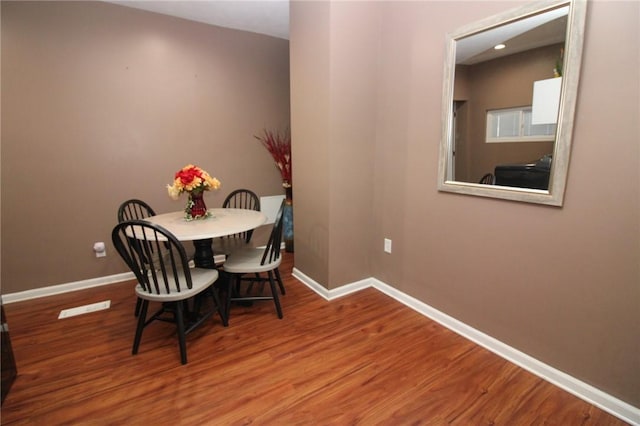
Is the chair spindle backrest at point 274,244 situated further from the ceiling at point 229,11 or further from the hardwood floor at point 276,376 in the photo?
the ceiling at point 229,11

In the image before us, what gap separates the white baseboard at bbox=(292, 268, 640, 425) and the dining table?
909 mm

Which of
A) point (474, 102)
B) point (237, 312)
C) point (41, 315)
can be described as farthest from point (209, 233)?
point (474, 102)

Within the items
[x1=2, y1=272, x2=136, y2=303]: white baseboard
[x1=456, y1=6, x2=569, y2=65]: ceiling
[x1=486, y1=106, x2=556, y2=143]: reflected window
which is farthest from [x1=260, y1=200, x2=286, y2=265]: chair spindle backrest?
[x1=2, y1=272, x2=136, y2=303]: white baseboard

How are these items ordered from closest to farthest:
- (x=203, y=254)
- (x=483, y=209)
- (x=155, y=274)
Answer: (x=155, y=274) → (x=483, y=209) → (x=203, y=254)

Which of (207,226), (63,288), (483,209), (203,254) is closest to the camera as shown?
(483,209)

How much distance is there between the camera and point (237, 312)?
8.34 feet

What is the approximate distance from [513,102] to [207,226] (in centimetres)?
210

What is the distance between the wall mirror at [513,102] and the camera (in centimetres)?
156

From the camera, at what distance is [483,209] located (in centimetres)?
200

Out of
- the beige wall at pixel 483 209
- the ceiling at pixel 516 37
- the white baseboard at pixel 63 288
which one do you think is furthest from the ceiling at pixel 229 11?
the white baseboard at pixel 63 288

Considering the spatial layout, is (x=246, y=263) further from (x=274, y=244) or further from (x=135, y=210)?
(x=135, y=210)

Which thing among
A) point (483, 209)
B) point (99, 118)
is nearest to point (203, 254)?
point (99, 118)

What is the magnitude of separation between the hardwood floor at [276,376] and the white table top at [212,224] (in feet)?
2.45

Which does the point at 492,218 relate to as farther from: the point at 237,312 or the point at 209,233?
the point at 237,312
